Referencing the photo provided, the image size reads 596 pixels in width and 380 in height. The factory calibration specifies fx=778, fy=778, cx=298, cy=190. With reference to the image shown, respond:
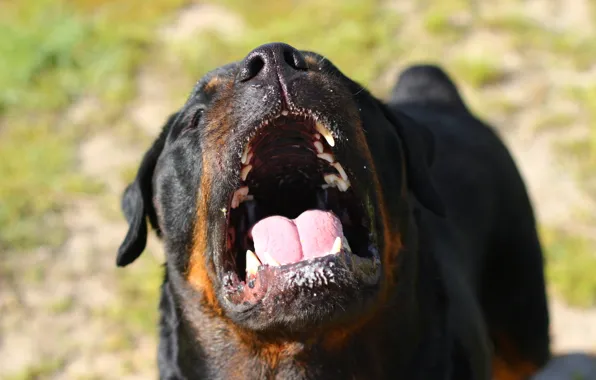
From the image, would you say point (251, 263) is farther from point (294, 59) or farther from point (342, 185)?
point (294, 59)

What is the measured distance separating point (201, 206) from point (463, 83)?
3786 millimetres

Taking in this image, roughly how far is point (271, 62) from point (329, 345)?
2.93ft

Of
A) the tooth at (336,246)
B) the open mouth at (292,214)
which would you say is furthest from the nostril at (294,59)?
the tooth at (336,246)

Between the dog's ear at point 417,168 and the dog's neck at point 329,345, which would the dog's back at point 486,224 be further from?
the dog's neck at point 329,345

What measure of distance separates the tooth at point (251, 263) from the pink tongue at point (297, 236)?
2cm

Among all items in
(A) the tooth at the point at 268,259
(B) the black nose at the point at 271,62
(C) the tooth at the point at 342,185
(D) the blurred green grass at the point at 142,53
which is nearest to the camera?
(B) the black nose at the point at 271,62

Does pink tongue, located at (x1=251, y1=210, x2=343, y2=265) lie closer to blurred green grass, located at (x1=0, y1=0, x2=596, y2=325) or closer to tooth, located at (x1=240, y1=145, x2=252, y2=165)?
tooth, located at (x1=240, y1=145, x2=252, y2=165)

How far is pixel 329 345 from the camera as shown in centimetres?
243

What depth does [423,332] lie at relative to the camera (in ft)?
8.74

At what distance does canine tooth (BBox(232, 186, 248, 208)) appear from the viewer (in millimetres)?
2450

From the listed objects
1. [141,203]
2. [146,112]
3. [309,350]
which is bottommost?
[309,350]

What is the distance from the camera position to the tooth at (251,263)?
2338 millimetres

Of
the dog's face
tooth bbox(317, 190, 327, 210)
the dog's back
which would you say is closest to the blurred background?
the dog's back

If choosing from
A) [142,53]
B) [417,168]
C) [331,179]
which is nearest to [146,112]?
[142,53]
